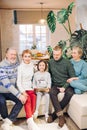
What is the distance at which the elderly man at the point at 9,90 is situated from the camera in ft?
9.09

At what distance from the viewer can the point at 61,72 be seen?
129 inches

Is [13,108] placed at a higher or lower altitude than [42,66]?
lower

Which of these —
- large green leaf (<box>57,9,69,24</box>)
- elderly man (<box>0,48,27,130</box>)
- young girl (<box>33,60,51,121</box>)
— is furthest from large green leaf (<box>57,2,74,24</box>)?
elderly man (<box>0,48,27,130</box>)

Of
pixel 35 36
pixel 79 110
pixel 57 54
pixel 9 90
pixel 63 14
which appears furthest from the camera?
pixel 35 36

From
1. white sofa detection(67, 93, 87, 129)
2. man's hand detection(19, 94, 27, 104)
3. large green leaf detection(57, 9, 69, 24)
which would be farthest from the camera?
large green leaf detection(57, 9, 69, 24)

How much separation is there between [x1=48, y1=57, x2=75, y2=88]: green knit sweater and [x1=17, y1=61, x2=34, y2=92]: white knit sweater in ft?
1.16

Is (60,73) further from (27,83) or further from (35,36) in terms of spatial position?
(35,36)

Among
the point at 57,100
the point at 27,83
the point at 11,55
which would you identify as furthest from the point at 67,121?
the point at 11,55

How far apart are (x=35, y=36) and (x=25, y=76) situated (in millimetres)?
6534

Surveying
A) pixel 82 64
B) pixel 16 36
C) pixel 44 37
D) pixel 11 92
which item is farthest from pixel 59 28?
pixel 11 92

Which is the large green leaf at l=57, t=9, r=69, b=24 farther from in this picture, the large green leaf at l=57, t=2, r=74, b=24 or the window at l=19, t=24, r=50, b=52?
the window at l=19, t=24, r=50, b=52

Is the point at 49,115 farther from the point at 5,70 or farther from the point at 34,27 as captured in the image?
the point at 34,27

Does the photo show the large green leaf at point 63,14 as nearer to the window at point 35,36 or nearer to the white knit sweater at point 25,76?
the white knit sweater at point 25,76

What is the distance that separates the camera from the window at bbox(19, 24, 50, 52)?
30.8 ft
